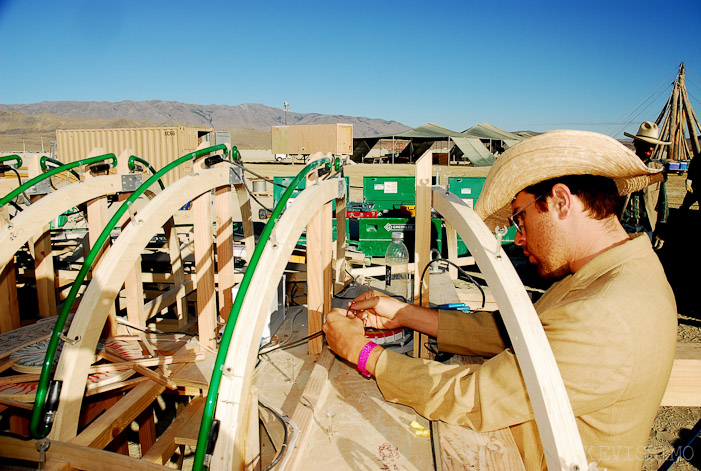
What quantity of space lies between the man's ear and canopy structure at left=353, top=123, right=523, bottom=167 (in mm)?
29210

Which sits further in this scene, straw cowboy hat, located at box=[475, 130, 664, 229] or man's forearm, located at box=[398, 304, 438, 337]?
man's forearm, located at box=[398, 304, 438, 337]

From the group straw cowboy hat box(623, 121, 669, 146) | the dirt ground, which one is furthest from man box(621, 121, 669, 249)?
the dirt ground

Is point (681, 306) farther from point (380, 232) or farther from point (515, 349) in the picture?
point (515, 349)

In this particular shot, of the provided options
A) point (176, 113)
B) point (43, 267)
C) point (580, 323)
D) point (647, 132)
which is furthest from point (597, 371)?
point (176, 113)

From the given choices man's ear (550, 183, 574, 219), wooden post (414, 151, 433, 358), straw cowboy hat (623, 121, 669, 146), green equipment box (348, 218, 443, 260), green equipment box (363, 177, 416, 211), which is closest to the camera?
man's ear (550, 183, 574, 219)

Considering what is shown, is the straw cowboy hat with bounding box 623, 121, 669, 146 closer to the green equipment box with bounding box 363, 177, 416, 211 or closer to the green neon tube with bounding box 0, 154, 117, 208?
the green equipment box with bounding box 363, 177, 416, 211

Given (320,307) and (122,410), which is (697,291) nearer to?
(320,307)

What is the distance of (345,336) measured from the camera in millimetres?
2082

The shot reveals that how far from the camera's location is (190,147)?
18547mm

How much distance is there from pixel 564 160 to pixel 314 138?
790 inches

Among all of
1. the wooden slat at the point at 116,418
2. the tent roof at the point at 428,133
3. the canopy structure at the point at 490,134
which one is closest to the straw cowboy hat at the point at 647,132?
the wooden slat at the point at 116,418

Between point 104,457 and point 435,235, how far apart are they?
8076 mm

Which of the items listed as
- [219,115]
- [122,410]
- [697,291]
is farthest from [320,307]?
[219,115]

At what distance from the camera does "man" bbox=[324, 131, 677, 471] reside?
138 cm
